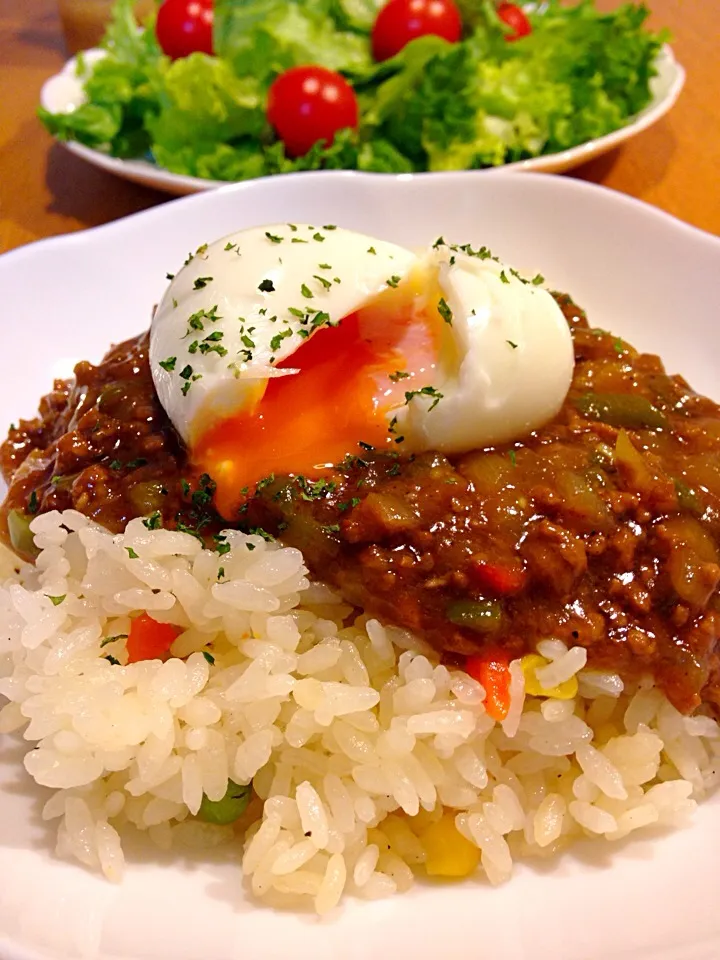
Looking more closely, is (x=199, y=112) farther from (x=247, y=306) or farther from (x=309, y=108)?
(x=247, y=306)

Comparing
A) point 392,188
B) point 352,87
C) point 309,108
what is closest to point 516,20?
point 352,87

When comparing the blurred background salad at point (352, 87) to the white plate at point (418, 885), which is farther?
the blurred background salad at point (352, 87)

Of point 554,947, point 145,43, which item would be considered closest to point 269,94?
point 145,43

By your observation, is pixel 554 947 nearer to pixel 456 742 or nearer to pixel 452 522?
Answer: pixel 456 742

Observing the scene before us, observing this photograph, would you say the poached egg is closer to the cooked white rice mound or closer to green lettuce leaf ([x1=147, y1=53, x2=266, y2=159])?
the cooked white rice mound

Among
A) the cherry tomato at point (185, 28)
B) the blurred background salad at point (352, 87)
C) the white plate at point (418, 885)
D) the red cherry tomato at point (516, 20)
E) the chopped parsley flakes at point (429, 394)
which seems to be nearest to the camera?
the white plate at point (418, 885)

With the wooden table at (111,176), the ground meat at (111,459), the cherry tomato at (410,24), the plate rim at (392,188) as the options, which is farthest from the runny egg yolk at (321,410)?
the cherry tomato at (410,24)

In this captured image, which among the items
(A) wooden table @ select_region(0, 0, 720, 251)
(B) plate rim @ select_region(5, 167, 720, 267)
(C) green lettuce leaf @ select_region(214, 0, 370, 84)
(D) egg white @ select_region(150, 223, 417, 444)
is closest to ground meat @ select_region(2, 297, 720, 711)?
(D) egg white @ select_region(150, 223, 417, 444)

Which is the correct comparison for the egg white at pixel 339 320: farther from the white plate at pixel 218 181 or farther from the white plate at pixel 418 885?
the white plate at pixel 218 181
